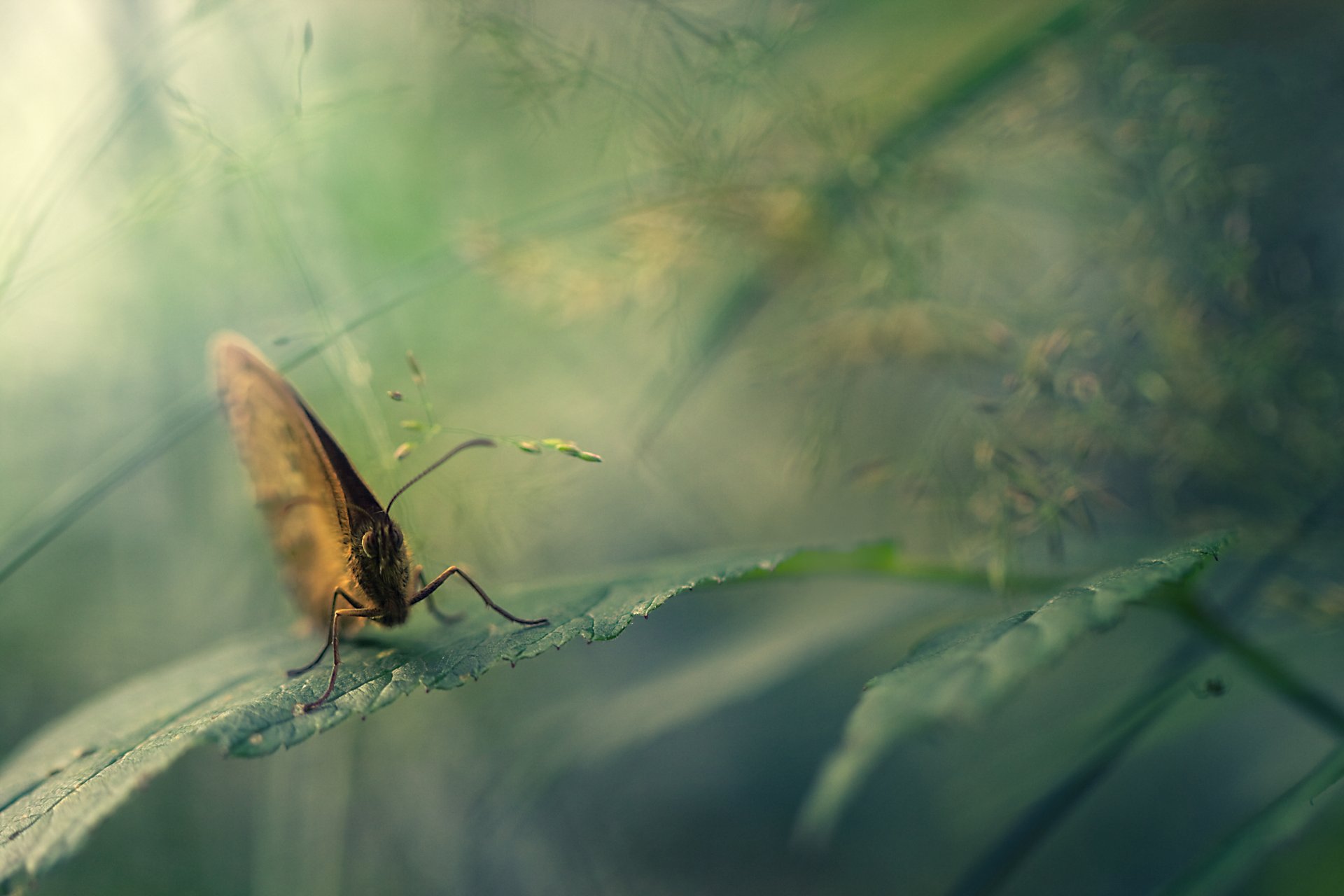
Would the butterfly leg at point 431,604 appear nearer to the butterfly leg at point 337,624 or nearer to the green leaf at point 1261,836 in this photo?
the butterfly leg at point 337,624

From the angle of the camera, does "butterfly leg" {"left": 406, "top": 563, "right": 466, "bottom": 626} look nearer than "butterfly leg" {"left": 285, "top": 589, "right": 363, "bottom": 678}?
No

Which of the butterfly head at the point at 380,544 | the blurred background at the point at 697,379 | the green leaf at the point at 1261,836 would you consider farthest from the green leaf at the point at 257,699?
the green leaf at the point at 1261,836

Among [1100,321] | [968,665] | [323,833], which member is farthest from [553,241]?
Answer: [968,665]

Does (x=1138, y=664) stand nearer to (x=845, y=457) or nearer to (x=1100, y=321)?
(x=1100, y=321)

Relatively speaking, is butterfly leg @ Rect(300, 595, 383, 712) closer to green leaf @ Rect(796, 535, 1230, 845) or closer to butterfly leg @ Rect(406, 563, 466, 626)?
butterfly leg @ Rect(406, 563, 466, 626)

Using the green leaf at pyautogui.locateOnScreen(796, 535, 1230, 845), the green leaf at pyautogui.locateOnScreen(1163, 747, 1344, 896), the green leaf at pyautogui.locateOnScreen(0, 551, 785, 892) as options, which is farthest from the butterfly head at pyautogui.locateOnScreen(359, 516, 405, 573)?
the green leaf at pyautogui.locateOnScreen(1163, 747, 1344, 896)

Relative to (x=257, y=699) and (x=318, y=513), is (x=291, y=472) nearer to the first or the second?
(x=318, y=513)
